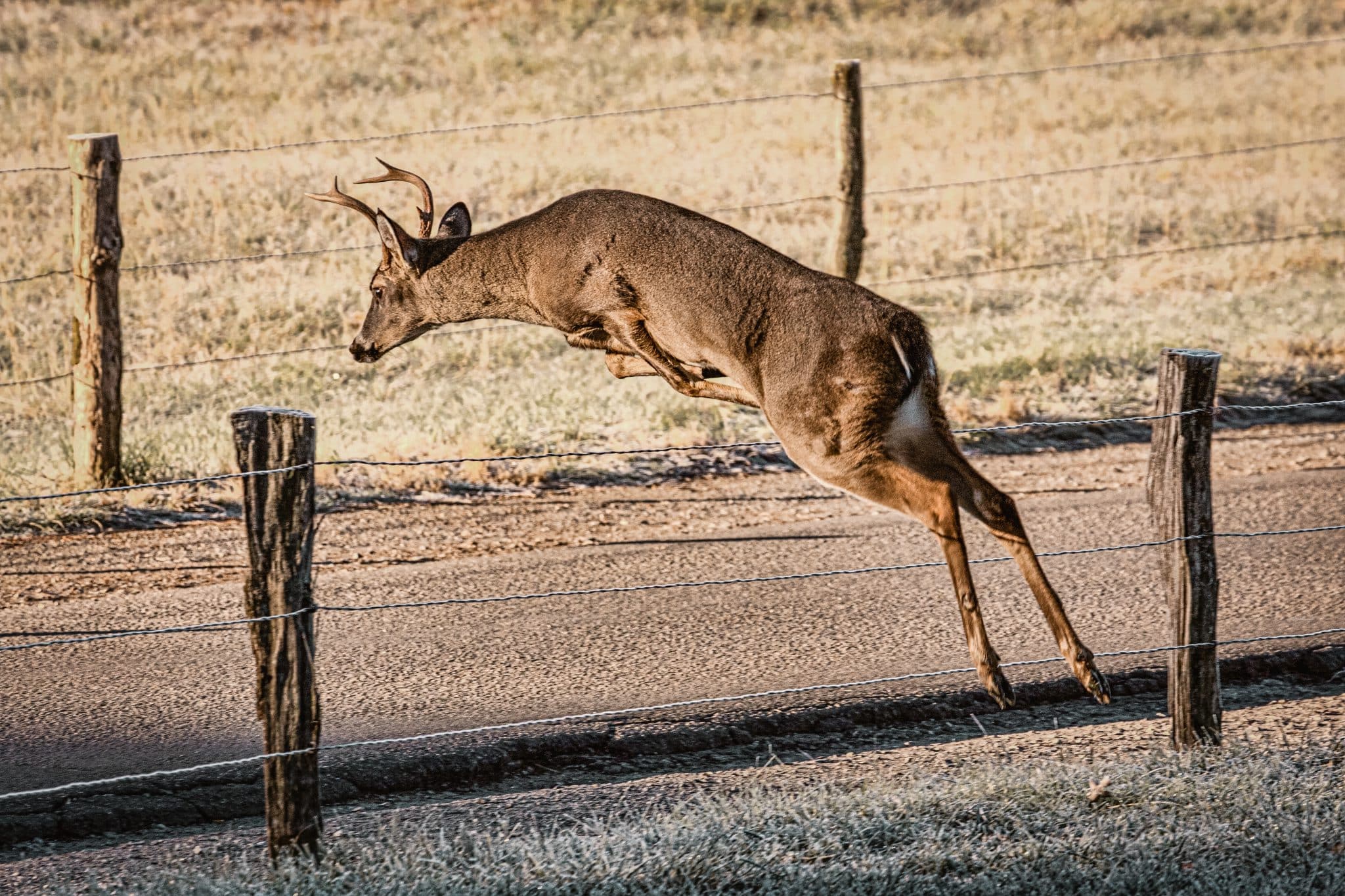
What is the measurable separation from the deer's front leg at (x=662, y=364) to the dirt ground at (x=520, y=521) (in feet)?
8.14

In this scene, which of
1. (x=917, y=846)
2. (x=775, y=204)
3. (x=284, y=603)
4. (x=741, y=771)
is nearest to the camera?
(x=284, y=603)

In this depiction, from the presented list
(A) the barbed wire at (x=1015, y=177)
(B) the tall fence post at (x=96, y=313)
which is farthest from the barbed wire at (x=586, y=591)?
(A) the barbed wire at (x=1015, y=177)

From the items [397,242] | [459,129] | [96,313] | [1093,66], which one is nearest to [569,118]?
[459,129]

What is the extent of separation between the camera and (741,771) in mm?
5719

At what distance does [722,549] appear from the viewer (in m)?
7.87

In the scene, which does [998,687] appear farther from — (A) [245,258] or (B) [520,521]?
(A) [245,258]

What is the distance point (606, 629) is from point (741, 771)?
1.37 m

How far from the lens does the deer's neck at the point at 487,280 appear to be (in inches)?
231

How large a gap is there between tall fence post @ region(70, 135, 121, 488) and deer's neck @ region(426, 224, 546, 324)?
3.24 metres

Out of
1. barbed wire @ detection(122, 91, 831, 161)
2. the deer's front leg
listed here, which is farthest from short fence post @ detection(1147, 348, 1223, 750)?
barbed wire @ detection(122, 91, 831, 161)

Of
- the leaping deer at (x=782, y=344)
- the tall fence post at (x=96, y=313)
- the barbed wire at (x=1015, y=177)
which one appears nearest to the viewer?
the leaping deer at (x=782, y=344)

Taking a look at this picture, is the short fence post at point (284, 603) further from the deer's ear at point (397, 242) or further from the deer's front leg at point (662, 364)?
the deer's ear at point (397, 242)

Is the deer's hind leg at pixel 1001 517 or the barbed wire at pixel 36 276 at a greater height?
the barbed wire at pixel 36 276

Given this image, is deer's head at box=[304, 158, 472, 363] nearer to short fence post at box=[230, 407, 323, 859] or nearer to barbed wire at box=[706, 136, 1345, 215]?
short fence post at box=[230, 407, 323, 859]
